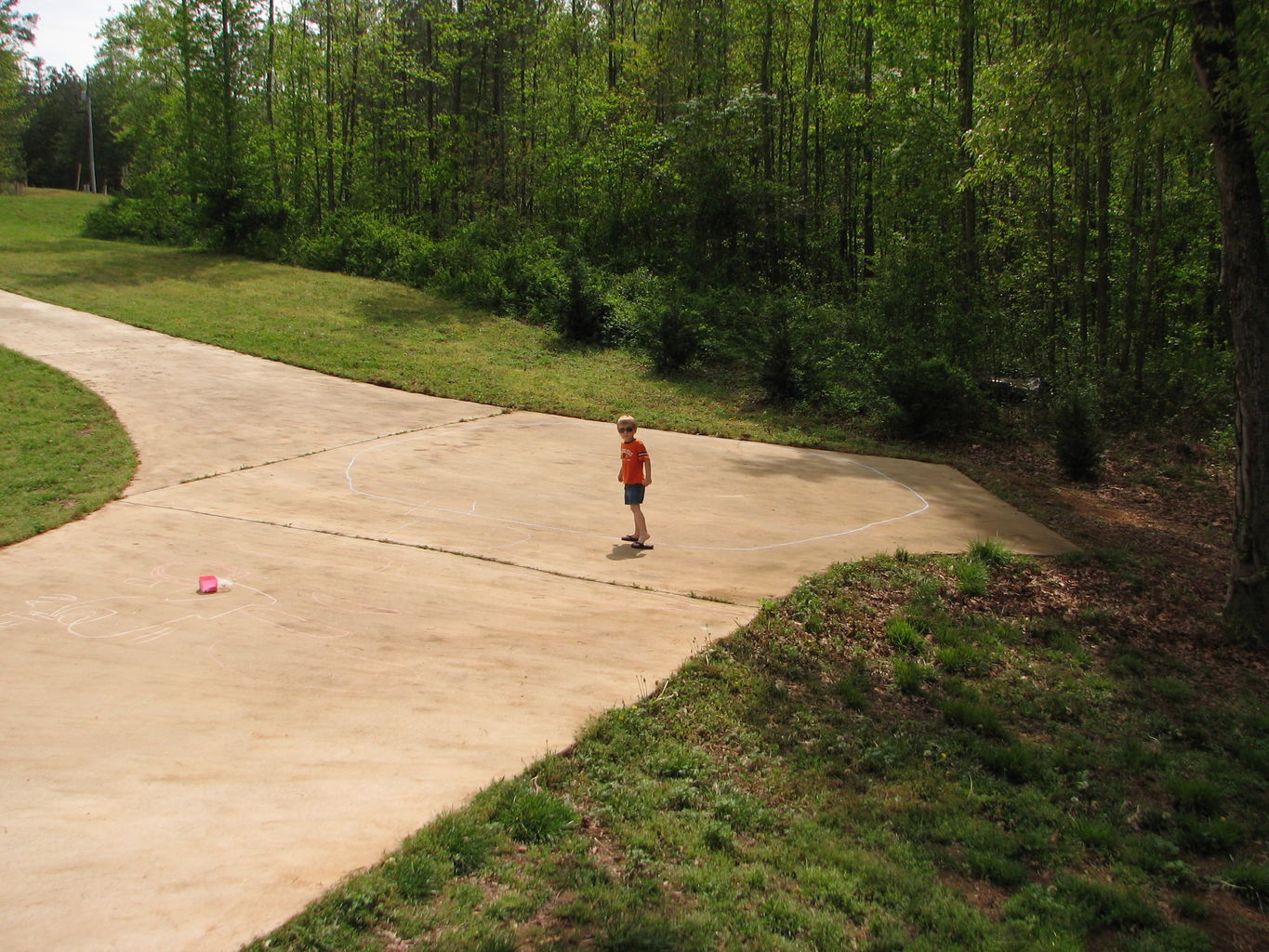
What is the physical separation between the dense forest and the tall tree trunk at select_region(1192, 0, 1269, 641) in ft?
0.38

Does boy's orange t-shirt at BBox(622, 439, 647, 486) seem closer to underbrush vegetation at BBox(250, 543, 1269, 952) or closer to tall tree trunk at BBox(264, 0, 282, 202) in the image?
underbrush vegetation at BBox(250, 543, 1269, 952)

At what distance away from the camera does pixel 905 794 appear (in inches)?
184

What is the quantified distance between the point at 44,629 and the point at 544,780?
3.55 m

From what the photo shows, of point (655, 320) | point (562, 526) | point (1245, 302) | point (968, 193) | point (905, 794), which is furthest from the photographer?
point (655, 320)

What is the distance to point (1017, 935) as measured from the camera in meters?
3.56

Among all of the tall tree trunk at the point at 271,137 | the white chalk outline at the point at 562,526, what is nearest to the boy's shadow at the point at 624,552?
the white chalk outline at the point at 562,526

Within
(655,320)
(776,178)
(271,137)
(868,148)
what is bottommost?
(655,320)

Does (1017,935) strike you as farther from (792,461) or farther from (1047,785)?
(792,461)

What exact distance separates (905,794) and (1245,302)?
515 centimetres

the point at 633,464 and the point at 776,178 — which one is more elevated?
the point at 776,178

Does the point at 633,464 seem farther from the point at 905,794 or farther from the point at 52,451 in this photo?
the point at 52,451

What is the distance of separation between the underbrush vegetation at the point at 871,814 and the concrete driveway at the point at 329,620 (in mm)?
343

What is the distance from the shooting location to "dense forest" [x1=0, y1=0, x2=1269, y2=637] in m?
12.6

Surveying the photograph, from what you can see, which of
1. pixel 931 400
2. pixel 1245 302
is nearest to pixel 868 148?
pixel 931 400
